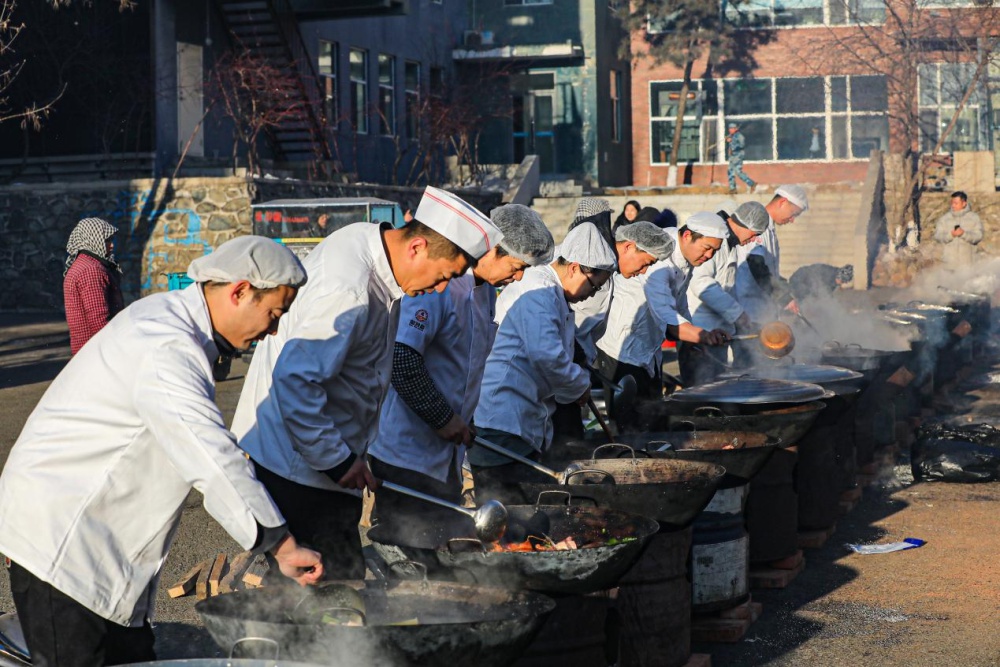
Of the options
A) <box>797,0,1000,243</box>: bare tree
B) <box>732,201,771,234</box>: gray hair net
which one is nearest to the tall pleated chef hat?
<box>732,201,771,234</box>: gray hair net

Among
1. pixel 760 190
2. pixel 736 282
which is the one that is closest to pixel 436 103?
pixel 760 190

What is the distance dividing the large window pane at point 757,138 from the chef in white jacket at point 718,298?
2763 cm

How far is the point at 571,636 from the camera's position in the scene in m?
4.31

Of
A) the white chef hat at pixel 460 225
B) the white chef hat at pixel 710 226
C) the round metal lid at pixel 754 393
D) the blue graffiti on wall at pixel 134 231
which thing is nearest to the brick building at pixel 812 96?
the blue graffiti on wall at pixel 134 231

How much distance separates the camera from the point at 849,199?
28781mm

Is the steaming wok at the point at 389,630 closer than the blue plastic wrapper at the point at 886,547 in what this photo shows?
Yes


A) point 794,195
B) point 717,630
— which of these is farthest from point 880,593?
point 794,195

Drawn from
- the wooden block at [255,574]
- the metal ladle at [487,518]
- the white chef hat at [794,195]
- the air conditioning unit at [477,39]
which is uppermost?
the air conditioning unit at [477,39]

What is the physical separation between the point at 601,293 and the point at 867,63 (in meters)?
29.0

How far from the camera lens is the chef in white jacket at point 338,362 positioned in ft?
13.2

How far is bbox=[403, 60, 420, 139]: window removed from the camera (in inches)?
1199

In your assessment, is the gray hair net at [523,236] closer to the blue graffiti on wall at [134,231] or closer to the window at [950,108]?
the blue graffiti on wall at [134,231]

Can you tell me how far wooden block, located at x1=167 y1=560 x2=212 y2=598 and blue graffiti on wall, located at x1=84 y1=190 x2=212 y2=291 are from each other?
539 inches

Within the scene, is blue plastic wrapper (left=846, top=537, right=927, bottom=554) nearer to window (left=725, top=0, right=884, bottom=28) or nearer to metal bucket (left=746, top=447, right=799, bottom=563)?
metal bucket (left=746, top=447, right=799, bottom=563)
